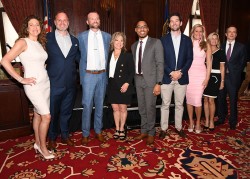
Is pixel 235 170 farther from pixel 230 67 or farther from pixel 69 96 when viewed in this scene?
pixel 69 96

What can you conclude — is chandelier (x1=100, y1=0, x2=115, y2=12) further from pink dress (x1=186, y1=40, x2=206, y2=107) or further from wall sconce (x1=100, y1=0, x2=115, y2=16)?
pink dress (x1=186, y1=40, x2=206, y2=107)

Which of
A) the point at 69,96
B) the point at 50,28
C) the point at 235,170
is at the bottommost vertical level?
the point at 235,170

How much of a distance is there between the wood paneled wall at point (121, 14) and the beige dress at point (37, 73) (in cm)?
269

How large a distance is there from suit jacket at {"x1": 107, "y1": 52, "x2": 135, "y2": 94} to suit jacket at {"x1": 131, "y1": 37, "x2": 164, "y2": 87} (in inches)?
7.1

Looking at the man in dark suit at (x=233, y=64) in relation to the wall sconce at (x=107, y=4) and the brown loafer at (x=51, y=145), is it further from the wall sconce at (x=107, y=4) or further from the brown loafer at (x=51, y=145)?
the brown loafer at (x=51, y=145)

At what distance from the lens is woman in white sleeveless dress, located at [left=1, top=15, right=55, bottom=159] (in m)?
2.62

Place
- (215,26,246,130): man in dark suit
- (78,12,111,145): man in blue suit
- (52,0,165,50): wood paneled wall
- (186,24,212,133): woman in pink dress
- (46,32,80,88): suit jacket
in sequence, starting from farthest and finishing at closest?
(52,0,165,50): wood paneled wall < (215,26,246,130): man in dark suit < (186,24,212,133): woman in pink dress < (78,12,111,145): man in blue suit < (46,32,80,88): suit jacket

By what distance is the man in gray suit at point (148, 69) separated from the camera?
10.6 feet

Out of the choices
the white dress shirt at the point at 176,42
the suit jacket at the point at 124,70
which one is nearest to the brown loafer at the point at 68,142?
the suit jacket at the point at 124,70

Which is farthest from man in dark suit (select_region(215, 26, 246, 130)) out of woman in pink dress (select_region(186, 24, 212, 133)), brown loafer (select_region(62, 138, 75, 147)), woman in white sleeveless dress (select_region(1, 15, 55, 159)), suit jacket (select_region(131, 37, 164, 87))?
woman in white sleeveless dress (select_region(1, 15, 55, 159))

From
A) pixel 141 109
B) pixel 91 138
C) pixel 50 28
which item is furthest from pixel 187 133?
pixel 50 28

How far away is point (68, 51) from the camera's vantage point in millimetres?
3078

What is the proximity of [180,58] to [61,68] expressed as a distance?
1752 millimetres

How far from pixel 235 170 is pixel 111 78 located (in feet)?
6.76
